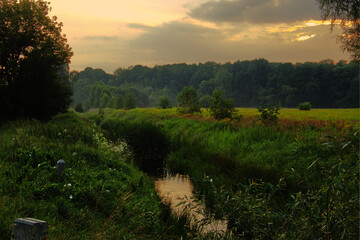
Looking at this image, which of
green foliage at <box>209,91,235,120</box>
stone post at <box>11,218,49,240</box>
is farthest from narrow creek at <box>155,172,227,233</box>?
green foliage at <box>209,91,235,120</box>

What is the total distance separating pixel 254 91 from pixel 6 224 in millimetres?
93477

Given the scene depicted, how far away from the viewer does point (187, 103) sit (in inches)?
1128

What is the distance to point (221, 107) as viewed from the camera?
59.8 feet

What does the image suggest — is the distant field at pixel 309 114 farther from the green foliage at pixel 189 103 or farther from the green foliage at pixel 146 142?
the green foliage at pixel 146 142

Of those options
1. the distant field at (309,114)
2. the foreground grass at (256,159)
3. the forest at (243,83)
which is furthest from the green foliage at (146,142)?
the forest at (243,83)

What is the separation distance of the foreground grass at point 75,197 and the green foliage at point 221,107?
10861 millimetres

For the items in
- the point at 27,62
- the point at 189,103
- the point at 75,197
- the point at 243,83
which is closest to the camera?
the point at 75,197

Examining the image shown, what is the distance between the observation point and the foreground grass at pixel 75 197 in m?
4.16

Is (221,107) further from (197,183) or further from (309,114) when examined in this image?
(309,114)

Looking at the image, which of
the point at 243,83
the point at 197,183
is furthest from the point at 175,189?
the point at 243,83

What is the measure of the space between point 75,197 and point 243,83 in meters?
95.4

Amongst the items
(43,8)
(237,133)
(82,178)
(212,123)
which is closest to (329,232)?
(82,178)

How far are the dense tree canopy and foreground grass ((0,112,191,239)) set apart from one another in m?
7.61

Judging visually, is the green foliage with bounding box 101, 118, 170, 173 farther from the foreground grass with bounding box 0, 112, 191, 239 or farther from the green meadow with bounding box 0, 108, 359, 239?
the foreground grass with bounding box 0, 112, 191, 239
